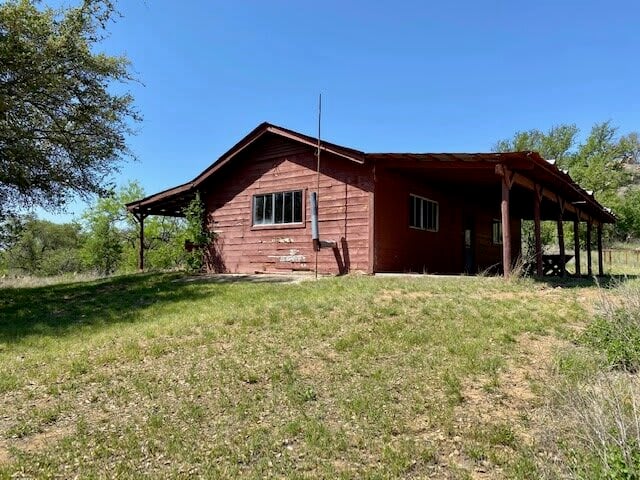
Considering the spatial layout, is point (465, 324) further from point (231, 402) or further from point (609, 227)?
point (609, 227)

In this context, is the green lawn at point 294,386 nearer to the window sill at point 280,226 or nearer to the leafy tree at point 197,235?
the window sill at point 280,226

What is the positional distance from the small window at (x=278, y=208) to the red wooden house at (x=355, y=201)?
0.10 feet

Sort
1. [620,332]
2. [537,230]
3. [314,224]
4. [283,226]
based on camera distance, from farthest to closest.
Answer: [283,226], [314,224], [537,230], [620,332]

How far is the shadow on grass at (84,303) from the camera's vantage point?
28.7 feet

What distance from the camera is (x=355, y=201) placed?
12812 mm

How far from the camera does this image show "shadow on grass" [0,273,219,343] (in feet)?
28.7

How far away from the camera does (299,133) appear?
13586 mm

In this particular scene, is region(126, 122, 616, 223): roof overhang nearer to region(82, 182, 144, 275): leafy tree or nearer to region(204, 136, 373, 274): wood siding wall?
region(204, 136, 373, 274): wood siding wall

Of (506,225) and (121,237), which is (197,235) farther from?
(121,237)

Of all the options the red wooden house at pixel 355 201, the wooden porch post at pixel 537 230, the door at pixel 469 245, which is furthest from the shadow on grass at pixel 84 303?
the door at pixel 469 245

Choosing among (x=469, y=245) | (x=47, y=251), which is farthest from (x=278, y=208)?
(x=47, y=251)

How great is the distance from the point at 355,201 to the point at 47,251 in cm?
4430

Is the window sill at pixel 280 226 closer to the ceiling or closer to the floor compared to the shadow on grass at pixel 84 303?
closer to the ceiling

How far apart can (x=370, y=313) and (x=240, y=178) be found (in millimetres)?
9427
